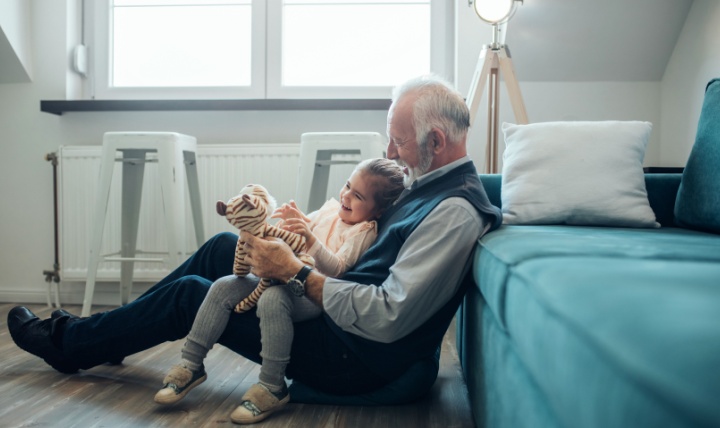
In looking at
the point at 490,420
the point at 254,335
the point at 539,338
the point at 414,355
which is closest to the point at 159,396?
the point at 254,335

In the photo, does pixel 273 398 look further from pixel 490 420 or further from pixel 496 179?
pixel 496 179

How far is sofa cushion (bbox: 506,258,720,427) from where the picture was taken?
0.37 meters

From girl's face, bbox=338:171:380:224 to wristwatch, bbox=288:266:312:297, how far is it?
258mm

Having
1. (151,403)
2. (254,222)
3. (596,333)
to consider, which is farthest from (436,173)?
(596,333)

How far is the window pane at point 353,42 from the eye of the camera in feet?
11.1

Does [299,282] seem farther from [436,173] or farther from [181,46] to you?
[181,46]

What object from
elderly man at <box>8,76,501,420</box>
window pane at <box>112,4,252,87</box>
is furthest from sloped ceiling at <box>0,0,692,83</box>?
elderly man at <box>8,76,501,420</box>

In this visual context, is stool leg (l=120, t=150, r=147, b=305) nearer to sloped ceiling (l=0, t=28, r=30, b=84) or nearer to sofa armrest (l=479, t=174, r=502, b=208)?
sloped ceiling (l=0, t=28, r=30, b=84)

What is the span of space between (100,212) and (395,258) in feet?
5.86

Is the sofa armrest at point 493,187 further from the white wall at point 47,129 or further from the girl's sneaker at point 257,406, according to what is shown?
the white wall at point 47,129

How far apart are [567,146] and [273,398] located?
3.73ft

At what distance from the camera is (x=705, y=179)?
1643 millimetres

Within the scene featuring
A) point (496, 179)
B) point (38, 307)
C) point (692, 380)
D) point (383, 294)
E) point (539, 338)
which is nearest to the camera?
point (692, 380)

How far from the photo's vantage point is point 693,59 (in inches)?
109
